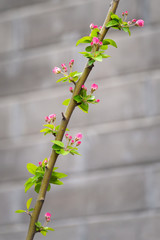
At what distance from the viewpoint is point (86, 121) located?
1.77 metres

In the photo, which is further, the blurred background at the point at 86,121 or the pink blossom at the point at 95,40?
the blurred background at the point at 86,121

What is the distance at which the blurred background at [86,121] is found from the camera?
1.68 metres

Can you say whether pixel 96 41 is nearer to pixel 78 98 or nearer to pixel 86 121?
pixel 78 98

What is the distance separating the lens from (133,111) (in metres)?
1.72

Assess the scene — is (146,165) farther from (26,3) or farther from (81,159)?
→ (26,3)

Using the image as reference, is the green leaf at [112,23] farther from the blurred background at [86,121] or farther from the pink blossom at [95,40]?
the blurred background at [86,121]

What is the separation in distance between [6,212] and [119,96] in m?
0.65

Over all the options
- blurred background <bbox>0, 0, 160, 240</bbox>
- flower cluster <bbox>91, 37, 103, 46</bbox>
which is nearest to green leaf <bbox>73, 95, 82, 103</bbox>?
flower cluster <bbox>91, 37, 103, 46</bbox>

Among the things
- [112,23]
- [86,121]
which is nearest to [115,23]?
[112,23]

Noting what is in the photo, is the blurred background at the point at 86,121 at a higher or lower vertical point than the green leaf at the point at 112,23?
higher

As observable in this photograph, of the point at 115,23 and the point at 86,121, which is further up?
the point at 86,121

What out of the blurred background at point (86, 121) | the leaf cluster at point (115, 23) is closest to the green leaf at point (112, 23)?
the leaf cluster at point (115, 23)

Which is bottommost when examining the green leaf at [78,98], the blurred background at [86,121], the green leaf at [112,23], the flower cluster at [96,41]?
the green leaf at [78,98]

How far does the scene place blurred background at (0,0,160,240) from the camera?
5.50ft
